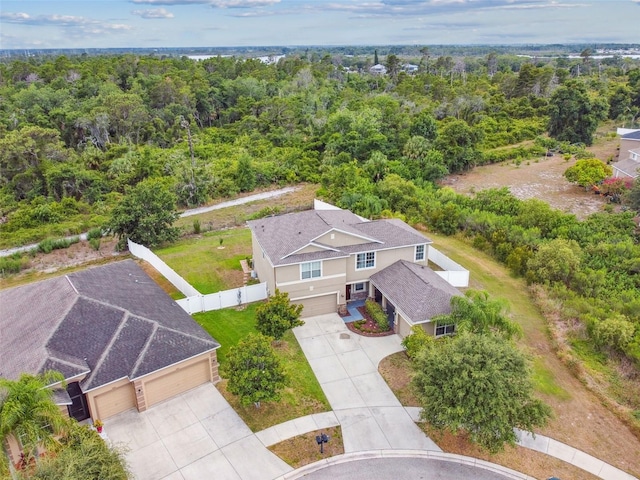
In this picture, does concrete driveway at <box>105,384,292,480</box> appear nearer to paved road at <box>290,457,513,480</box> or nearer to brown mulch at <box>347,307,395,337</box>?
paved road at <box>290,457,513,480</box>

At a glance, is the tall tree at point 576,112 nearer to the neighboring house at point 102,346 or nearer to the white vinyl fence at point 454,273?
the white vinyl fence at point 454,273

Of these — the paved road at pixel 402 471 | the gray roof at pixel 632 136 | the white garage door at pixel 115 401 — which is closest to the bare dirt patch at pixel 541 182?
the gray roof at pixel 632 136

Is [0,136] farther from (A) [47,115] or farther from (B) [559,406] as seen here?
(B) [559,406]

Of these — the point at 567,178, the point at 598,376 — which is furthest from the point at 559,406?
the point at 567,178

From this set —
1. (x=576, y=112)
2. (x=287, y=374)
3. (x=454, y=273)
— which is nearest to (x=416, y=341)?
(x=287, y=374)

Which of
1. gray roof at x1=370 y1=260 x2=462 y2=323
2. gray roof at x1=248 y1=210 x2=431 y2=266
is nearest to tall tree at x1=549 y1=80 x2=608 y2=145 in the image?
gray roof at x1=248 y1=210 x2=431 y2=266

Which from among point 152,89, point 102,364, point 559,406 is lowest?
point 559,406
